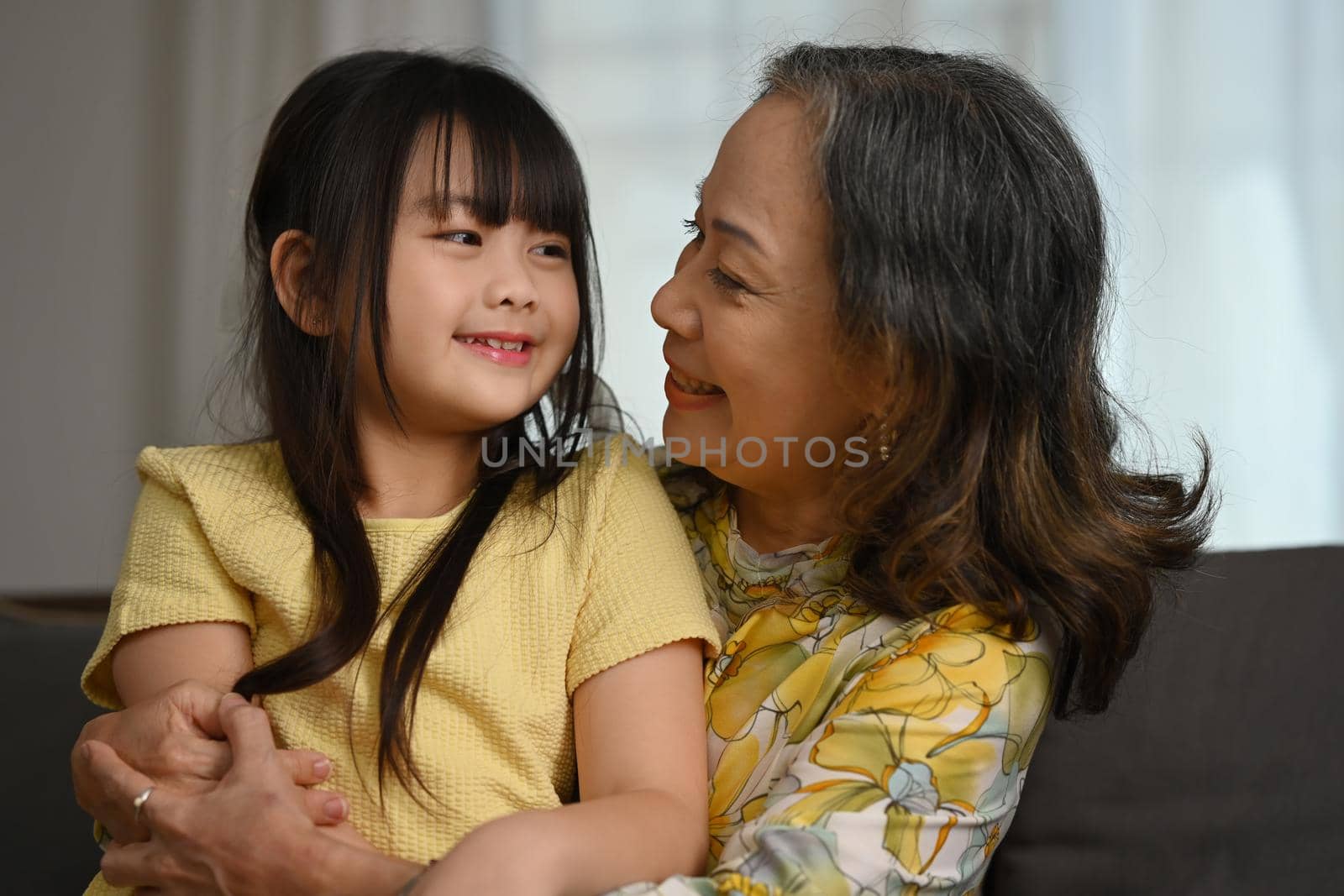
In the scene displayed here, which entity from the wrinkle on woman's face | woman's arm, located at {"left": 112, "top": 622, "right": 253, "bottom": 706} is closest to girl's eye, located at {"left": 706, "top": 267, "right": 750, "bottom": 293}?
the wrinkle on woman's face

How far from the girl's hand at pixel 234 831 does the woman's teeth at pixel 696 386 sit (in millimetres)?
530

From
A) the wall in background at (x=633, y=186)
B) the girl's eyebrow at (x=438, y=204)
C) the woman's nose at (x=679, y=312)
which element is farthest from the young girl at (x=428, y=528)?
the wall in background at (x=633, y=186)

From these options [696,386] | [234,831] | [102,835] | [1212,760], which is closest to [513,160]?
[696,386]

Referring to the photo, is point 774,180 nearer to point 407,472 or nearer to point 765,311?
point 765,311

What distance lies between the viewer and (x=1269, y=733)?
1.39 metres

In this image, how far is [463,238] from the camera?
1260 millimetres

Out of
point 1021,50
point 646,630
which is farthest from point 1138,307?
point 646,630

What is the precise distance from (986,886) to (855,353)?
2.35ft

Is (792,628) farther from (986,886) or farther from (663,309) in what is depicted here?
(986,886)

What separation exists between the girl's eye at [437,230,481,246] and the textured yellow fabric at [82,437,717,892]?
10.5 inches

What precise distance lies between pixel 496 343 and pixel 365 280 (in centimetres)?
14

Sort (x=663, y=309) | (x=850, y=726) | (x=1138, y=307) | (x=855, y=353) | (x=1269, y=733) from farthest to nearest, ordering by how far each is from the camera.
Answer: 1. (x=1138, y=307)
2. (x=1269, y=733)
3. (x=663, y=309)
4. (x=855, y=353)
5. (x=850, y=726)

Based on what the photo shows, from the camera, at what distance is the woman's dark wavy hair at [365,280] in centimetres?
116

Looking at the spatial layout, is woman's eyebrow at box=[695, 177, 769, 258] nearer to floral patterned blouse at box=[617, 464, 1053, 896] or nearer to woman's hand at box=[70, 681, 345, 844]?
floral patterned blouse at box=[617, 464, 1053, 896]
